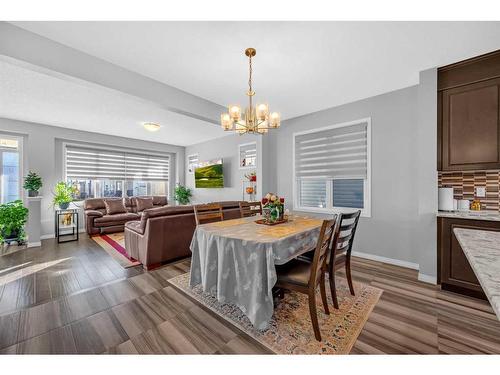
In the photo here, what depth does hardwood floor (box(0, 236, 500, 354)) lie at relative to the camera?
1.58m

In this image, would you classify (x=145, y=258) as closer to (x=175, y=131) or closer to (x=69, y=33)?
(x=69, y=33)

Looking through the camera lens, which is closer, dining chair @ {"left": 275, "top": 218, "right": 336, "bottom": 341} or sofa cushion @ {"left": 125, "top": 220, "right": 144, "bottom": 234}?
dining chair @ {"left": 275, "top": 218, "right": 336, "bottom": 341}

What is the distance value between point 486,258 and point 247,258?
1.41 m

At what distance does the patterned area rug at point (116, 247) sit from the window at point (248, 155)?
3.28m

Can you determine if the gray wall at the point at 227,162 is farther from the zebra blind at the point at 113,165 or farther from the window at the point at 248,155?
the zebra blind at the point at 113,165

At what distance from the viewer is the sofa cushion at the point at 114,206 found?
18.2 feet

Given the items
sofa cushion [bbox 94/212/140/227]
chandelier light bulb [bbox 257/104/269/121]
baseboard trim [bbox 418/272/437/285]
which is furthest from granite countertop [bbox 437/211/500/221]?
sofa cushion [bbox 94/212/140/227]

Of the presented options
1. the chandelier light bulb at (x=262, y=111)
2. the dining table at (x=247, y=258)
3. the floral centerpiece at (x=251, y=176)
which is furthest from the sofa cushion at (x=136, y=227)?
the floral centerpiece at (x=251, y=176)

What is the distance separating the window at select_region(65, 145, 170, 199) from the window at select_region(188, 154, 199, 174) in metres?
0.79

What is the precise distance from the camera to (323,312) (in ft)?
6.60

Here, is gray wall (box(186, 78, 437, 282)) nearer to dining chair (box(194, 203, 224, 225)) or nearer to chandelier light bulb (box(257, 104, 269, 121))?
chandelier light bulb (box(257, 104, 269, 121))
